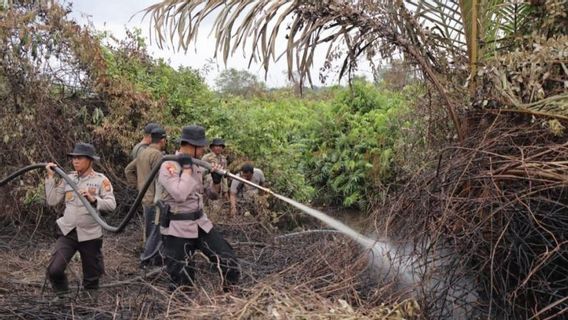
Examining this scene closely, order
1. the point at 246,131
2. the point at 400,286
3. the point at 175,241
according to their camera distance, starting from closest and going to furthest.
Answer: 1. the point at 400,286
2. the point at 175,241
3. the point at 246,131

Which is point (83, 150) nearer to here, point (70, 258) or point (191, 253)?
point (70, 258)

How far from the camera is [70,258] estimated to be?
18.5ft

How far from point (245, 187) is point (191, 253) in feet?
13.0

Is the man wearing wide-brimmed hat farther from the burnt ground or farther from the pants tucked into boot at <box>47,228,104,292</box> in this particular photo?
the burnt ground

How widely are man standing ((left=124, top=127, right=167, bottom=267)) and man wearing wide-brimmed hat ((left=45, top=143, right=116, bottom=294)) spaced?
50.2 inches

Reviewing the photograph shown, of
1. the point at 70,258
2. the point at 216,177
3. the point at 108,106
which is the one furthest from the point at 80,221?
the point at 108,106

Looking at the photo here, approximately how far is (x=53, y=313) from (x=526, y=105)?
384 centimetres

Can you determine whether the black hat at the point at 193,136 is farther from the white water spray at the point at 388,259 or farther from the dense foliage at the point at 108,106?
the dense foliage at the point at 108,106

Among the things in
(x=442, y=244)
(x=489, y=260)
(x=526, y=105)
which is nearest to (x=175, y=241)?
(x=442, y=244)

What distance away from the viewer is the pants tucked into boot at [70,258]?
18.2ft

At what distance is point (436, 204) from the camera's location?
4383mm

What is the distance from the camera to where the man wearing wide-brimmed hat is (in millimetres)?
5598

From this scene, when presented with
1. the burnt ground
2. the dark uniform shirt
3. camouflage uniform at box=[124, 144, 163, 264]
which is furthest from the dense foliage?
the dark uniform shirt

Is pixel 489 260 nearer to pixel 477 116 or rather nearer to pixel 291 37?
pixel 477 116
